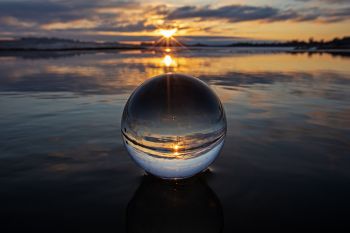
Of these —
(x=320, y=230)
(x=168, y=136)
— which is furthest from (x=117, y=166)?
(x=320, y=230)

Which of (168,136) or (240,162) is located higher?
(168,136)

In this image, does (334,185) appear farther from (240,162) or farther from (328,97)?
(328,97)

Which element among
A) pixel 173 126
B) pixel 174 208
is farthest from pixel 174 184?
pixel 173 126

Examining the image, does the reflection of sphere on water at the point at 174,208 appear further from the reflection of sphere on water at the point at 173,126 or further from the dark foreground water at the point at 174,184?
the reflection of sphere on water at the point at 173,126

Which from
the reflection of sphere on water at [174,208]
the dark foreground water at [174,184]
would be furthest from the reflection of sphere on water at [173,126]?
the dark foreground water at [174,184]

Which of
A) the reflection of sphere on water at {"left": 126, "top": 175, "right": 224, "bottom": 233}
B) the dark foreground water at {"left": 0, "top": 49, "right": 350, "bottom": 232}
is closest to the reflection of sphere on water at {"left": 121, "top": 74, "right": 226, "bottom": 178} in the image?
the reflection of sphere on water at {"left": 126, "top": 175, "right": 224, "bottom": 233}

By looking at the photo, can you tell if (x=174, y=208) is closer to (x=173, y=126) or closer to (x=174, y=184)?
(x=174, y=184)
